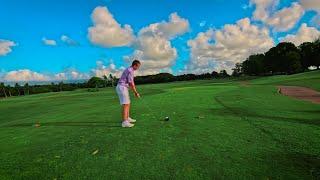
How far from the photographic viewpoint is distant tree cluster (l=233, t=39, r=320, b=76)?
107469 millimetres

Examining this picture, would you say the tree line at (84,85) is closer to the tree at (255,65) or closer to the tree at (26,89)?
the tree at (26,89)

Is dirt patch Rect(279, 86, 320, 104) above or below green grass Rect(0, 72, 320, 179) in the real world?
below

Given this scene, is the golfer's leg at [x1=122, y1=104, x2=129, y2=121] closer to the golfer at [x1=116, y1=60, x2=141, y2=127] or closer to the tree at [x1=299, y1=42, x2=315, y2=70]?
the golfer at [x1=116, y1=60, x2=141, y2=127]

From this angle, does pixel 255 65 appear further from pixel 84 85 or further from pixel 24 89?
pixel 24 89

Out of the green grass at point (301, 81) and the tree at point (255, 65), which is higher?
the tree at point (255, 65)

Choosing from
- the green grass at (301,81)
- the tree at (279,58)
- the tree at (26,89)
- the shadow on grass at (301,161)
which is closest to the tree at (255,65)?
the tree at (279,58)

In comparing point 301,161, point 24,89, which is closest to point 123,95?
point 301,161

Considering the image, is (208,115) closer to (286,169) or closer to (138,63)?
(138,63)

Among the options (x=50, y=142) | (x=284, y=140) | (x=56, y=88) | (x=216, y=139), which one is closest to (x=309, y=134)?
(x=284, y=140)

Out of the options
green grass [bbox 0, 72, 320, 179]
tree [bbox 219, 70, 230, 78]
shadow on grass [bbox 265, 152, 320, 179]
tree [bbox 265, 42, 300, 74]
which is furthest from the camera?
tree [bbox 219, 70, 230, 78]

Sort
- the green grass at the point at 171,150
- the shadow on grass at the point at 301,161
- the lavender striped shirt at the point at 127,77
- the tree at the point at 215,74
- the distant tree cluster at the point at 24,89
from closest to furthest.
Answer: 1. the shadow on grass at the point at 301,161
2. the green grass at the point at 171,150
3. the lavender striped shirt at the point at 127,77
4. the distant tree cluster at the point at 24,89
5. the tree at the point at 215,74

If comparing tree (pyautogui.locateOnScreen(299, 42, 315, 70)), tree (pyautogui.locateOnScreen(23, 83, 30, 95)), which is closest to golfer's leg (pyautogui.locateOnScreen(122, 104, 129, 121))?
tree (pyautogui.locateOnScreen(23, 83, 30, 95))

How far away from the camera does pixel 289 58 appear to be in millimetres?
107438

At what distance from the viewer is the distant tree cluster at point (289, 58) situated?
107m
